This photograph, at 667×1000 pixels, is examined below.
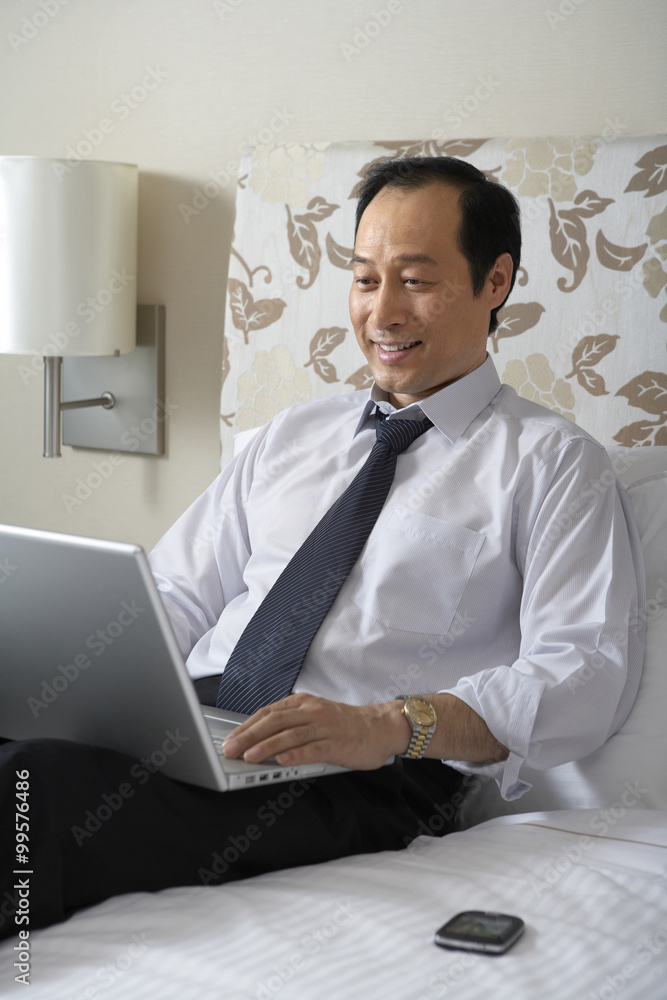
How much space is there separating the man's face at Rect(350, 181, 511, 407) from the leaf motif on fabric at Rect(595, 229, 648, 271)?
29 centimetres

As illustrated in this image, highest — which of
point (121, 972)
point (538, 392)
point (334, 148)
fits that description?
point (334, 148)

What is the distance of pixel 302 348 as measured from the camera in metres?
1.97

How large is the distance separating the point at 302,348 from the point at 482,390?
612 mm

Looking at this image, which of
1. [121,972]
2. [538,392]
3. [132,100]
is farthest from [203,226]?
[121,972]

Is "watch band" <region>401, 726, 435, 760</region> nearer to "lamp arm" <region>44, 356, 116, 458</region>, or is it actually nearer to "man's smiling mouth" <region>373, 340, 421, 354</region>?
"man's smiling mouth" <region>373, 340, 421, 354</region>

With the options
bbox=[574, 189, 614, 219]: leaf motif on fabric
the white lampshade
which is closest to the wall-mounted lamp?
the white lampshade

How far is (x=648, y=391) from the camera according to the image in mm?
1668

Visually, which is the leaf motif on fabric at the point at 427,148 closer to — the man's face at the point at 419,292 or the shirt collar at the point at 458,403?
the man's face at the point at 419,292

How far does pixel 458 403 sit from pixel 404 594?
11.9 inches

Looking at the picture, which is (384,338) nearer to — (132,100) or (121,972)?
(121,972)

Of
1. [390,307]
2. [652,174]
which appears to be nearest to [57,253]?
[390,307]

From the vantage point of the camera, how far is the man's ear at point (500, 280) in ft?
4.81

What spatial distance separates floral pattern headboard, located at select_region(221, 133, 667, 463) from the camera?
1.66 m

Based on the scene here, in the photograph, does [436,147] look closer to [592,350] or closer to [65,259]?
[592,350]
